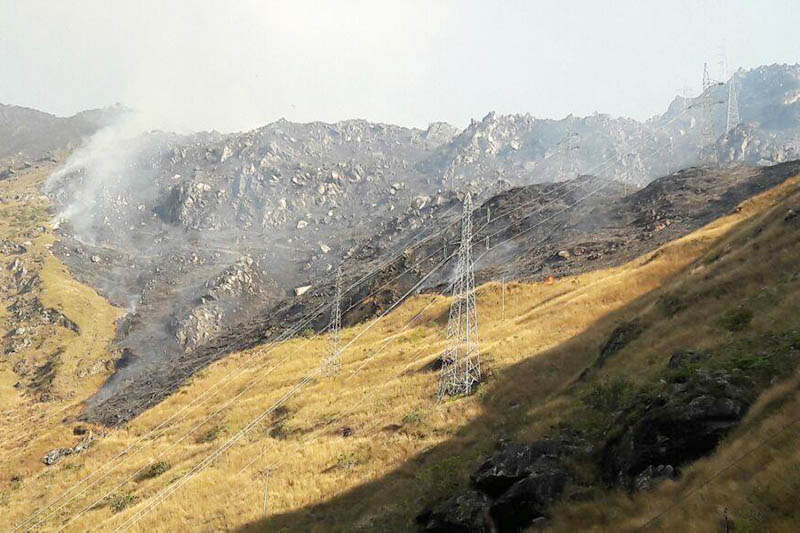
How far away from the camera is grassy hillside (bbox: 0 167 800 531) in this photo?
11.9m

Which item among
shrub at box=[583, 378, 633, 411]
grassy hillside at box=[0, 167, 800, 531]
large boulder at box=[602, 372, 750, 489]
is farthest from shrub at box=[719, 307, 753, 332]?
large boulder at box=[602, 372, 750, 489]

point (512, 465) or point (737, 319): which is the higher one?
point (737, 319)

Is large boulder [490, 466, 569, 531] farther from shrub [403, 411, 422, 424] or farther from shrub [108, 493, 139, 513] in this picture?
shrub [108, 493, 139, 513]

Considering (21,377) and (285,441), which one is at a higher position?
(285,441)

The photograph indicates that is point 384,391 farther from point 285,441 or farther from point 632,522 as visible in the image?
point 632,522

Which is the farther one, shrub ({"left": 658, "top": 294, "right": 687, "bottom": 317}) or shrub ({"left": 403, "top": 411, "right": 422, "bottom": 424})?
shrub ({"left": 403, "top": 411, "right": 422, "bottom": 424})

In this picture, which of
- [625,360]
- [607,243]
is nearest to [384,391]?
[625,360]

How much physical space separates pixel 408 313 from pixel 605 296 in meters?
34.1

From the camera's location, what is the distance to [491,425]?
2534cm

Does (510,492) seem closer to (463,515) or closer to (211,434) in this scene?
(463,515)

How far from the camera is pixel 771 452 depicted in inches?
406

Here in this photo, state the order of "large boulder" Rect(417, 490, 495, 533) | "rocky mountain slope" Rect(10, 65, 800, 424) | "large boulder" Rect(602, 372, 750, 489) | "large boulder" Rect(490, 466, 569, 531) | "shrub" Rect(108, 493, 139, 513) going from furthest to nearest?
"rocky mountain slope" Rect(10, 65, 800, 424), "shrub" Rect(108, 493, 139, 513), "large boulder" Rect(417, 490, 495, 533), "large boulder" Rect(490, 466, 569, 531), "large boulder" Rect(602, 372, 750, 489)

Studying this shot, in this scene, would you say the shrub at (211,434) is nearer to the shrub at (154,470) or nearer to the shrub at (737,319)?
the shrub at (154,470)

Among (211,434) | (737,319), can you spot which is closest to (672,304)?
(737,319)
